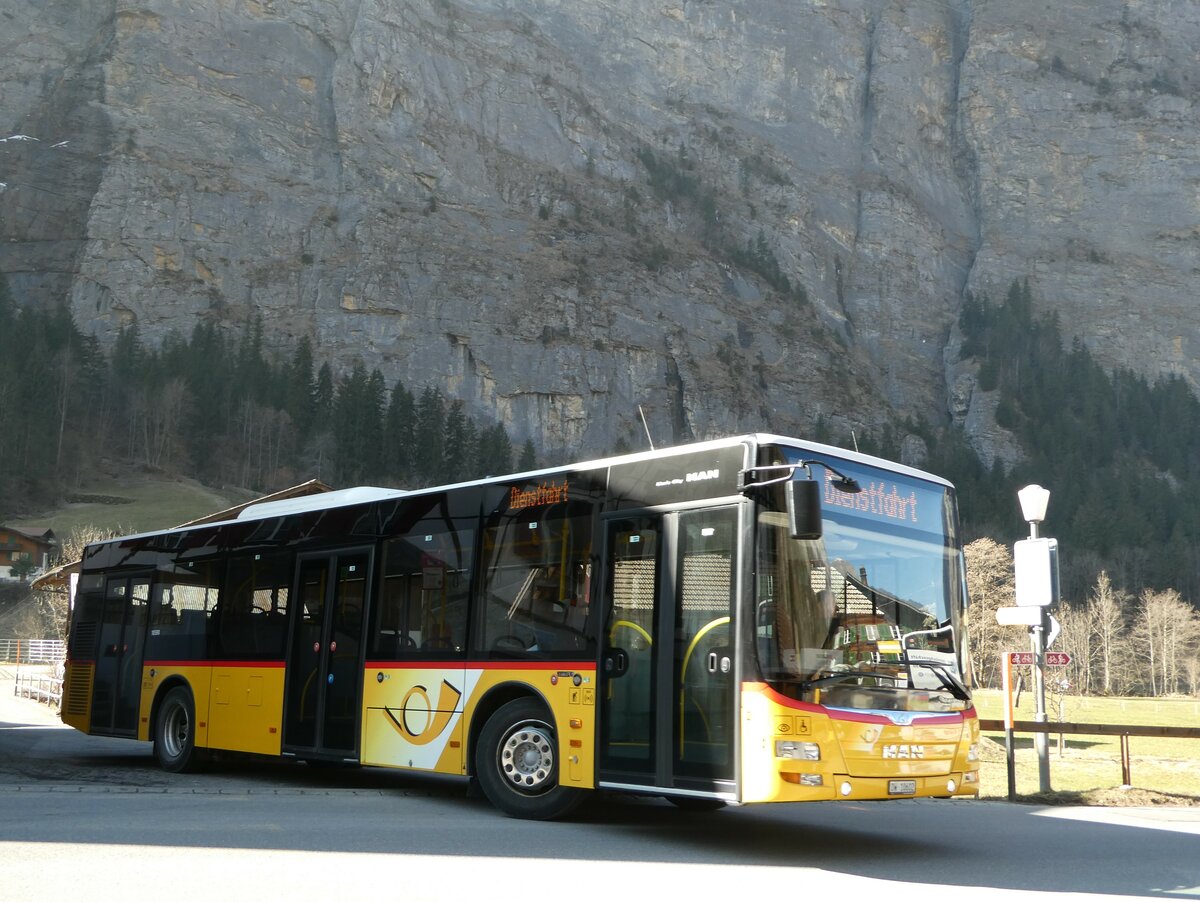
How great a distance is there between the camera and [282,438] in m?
118

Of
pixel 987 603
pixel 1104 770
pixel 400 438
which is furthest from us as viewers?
pixel 400 438

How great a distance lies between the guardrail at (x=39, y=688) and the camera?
99.3ft

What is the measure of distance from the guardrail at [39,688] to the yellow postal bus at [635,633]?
18.1m

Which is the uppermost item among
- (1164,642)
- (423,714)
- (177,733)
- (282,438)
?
(282,438)

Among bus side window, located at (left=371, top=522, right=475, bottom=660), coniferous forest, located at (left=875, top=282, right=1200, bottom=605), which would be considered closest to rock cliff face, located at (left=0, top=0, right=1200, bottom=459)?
coniferous forest, located at (left=875, top=282, right=1200, bottom=605)

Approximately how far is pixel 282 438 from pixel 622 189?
194 ft

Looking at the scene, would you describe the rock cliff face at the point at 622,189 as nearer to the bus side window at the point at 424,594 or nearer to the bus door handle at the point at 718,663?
the bus side window at the point at 424,594

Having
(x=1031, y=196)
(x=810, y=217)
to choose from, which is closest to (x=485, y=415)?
(x=810, y=217)

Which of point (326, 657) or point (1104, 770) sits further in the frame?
point (1104, 770)

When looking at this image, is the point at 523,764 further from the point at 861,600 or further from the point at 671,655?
the point at 861,600

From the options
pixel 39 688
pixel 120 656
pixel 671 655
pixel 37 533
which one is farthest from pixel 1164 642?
pixel 671 655

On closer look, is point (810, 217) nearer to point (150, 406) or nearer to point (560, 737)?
point (150, 406)

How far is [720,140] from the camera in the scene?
Answer: 163625 mm

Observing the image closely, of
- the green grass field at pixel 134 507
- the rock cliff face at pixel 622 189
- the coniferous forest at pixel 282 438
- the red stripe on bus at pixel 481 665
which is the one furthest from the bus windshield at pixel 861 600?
the rock cliff face at pixel 622 189
